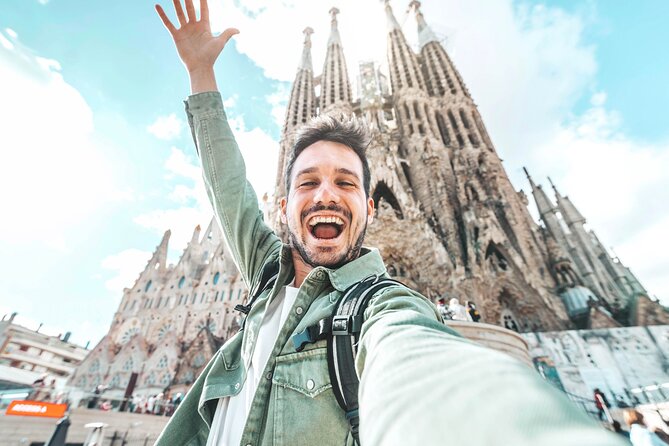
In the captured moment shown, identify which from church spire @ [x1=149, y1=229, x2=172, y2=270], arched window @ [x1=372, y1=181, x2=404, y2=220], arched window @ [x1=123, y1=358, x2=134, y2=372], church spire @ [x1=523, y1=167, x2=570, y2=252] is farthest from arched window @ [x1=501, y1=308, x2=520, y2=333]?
church spire @ [x1=149, y1=229, x2=172, y2=270]

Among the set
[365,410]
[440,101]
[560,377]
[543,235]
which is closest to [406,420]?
[365,410]

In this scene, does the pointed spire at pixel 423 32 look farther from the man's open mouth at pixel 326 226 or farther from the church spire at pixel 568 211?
the man's open mouth at pixel 326 226

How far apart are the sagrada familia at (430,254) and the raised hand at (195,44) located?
484 inches

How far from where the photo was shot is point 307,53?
114ft

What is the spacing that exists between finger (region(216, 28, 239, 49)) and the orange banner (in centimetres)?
947

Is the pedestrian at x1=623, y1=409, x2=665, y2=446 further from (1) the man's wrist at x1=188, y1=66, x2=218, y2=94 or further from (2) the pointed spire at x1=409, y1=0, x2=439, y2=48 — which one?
(2) the pointed spire at x1=409, y1=0, x2=439, y2=48

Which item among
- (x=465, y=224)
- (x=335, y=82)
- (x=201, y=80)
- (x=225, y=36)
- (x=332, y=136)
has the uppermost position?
(x=335, y=82)

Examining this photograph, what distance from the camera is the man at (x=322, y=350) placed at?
385 millimetres

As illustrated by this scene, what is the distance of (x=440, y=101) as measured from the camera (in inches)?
933

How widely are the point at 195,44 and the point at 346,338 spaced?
180cm

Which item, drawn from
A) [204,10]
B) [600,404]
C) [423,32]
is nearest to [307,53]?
[423,32]

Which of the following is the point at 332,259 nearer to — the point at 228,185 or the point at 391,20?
the point at 228,185

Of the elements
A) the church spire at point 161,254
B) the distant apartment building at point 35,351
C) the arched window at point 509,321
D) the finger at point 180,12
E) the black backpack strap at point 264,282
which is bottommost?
the black backpack strap at point 264,282

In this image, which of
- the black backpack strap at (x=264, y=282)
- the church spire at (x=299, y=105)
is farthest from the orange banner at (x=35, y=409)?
the church spire at (x=299, y=105)
